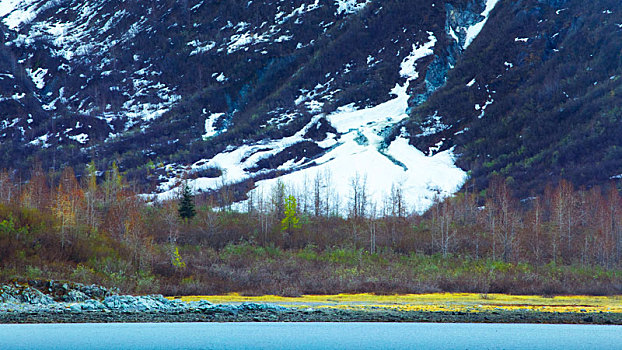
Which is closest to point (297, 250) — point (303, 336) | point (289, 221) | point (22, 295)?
point (289, 221)

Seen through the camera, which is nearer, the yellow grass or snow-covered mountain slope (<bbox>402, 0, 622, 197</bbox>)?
the yellow grass

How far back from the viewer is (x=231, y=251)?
67.2 m

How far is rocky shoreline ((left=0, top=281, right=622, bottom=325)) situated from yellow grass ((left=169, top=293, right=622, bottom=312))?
2.59 meters

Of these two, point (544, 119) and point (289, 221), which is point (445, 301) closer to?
point (289, 221)

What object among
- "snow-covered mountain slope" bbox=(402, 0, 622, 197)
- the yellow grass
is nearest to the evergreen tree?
the yellow grass

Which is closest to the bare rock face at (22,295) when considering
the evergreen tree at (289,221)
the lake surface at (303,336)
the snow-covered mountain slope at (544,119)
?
the lake surface at (303,336)

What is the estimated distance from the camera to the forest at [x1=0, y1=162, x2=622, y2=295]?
157ft

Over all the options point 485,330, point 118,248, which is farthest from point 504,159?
point 485,330

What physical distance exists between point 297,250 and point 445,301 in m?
28.5

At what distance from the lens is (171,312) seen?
35969mm

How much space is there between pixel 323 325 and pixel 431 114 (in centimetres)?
16226

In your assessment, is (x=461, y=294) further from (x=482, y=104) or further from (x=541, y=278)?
(x=482, y=104)

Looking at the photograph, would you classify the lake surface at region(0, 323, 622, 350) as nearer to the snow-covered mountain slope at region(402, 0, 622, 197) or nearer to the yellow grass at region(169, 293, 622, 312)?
the yellow grass at region(169, 293, 622, 312)

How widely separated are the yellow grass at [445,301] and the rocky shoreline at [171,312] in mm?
2588
